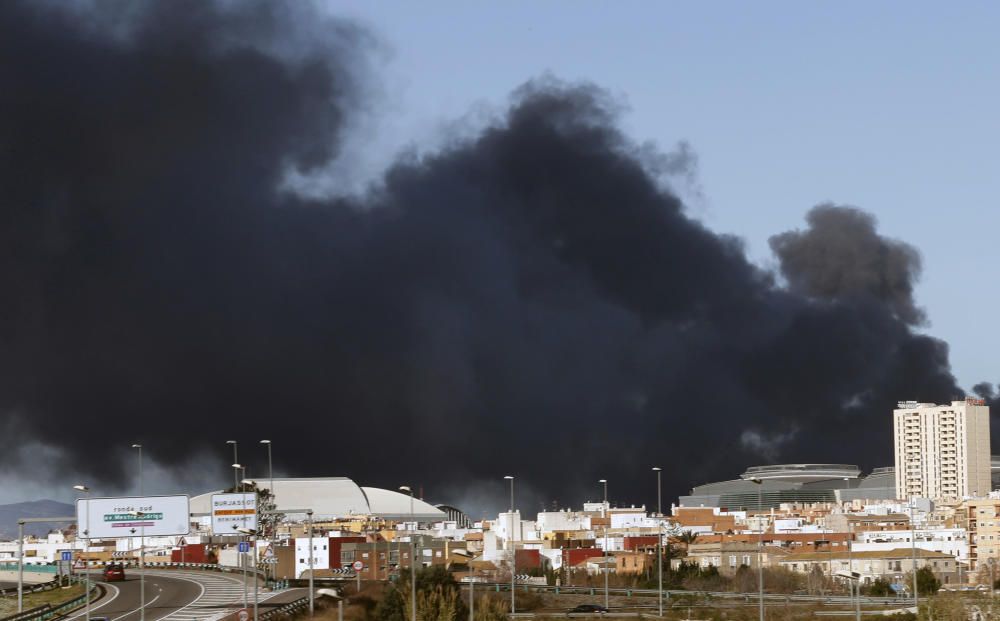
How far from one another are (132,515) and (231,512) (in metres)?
6.49

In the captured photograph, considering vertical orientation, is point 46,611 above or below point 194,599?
above

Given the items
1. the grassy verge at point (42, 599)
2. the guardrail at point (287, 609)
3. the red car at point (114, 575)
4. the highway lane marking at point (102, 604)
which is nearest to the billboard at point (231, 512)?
the guardrail at point (287, 609)

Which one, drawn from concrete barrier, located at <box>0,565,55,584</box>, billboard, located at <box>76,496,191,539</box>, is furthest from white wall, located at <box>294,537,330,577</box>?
billboard, located at <box>76,496,191,539</box>

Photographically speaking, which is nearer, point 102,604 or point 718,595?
point 102,604

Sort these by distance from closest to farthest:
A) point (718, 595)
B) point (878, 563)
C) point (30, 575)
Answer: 1. point (718, 595)
2. point (878, 563)
3. point (30, 575)

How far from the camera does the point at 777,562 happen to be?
17538 centimetres

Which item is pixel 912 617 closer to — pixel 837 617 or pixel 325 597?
pixel 837 617

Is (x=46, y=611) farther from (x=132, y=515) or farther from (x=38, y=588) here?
(x=38, y=588)

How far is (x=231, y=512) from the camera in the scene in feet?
349

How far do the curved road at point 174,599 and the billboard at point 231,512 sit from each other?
15.7ft

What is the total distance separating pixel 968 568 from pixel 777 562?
30587 millimetres

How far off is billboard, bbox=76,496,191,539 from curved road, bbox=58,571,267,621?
4.93m

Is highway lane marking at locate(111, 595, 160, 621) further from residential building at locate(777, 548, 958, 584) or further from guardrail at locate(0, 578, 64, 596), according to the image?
residential building at locate(777, 548, 958, 584)

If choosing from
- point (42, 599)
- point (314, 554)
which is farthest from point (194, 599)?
point (314, 554)
